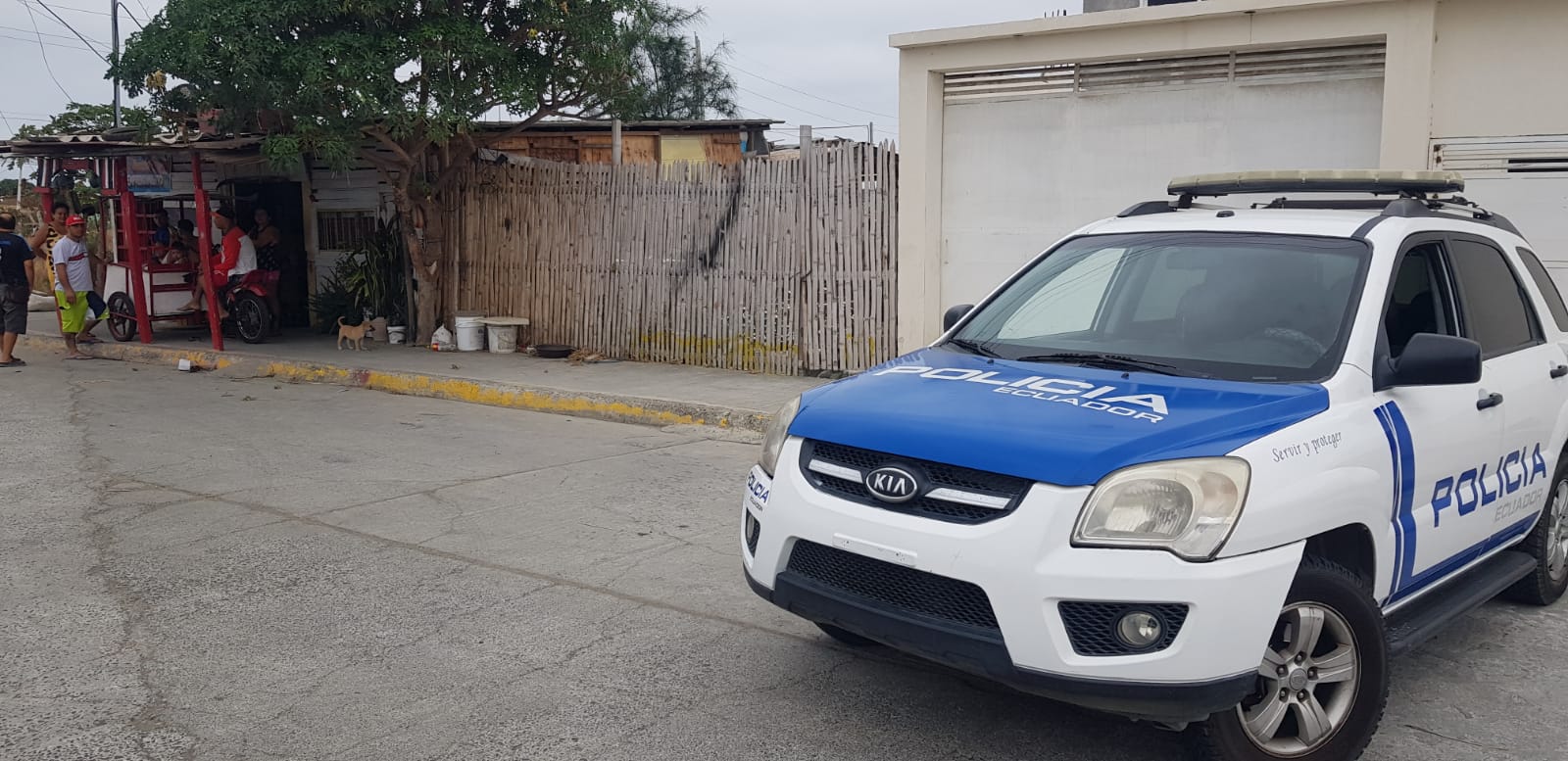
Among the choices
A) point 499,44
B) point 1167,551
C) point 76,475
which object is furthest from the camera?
point 499,44

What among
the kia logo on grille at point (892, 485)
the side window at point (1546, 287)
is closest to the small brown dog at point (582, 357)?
the side window at point (1546, 287)

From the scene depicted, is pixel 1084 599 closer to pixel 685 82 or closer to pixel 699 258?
pixel 699 258

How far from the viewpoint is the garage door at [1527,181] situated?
28.9ft

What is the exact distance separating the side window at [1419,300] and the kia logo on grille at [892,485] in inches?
79.3

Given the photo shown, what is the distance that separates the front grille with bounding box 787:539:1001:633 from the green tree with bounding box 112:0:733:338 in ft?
32.3

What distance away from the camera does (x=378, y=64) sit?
12.2m

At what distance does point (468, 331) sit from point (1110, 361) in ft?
37.9

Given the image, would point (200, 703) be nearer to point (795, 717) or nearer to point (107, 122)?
point (795, 717)

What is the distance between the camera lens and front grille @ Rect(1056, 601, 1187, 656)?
3.36m

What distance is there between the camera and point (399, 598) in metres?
5.56

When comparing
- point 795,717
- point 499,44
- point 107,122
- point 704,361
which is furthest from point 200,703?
point 107,122

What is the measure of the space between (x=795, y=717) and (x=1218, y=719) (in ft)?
4.55

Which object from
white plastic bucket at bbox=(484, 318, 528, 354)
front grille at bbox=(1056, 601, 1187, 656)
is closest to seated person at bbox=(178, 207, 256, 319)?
white plastic bucket at bbox=(484, 318, 528, 354)

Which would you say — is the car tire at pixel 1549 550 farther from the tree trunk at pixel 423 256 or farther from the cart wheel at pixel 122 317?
the cart wheel at pixel 122 317
